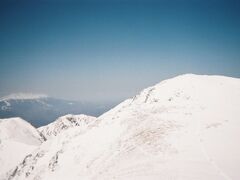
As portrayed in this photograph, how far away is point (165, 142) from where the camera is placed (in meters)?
29.8

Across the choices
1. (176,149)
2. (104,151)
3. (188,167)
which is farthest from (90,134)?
(188,167)

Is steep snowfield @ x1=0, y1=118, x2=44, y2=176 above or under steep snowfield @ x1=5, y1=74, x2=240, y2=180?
under

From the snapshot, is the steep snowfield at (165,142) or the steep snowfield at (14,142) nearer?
the steep snowfield at (165,142)

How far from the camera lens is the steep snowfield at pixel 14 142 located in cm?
8938

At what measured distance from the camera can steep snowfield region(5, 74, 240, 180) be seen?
963 inches

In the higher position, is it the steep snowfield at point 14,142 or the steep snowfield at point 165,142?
the steep snowfield at point 165,142

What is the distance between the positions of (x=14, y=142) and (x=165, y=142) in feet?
306

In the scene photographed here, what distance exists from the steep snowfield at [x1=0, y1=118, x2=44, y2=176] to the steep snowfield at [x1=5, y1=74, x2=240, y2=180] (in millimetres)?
36831

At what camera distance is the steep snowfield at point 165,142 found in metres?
24.5

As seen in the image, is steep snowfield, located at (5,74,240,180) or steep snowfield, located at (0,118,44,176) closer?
steep snowfield, located at (5,74,240,180)

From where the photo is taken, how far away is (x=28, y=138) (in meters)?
124

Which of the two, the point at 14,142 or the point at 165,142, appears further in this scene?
the point at 14,142

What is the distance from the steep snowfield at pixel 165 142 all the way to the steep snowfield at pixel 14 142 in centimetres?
3683

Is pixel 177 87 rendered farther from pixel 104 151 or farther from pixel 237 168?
pixel 237 168
